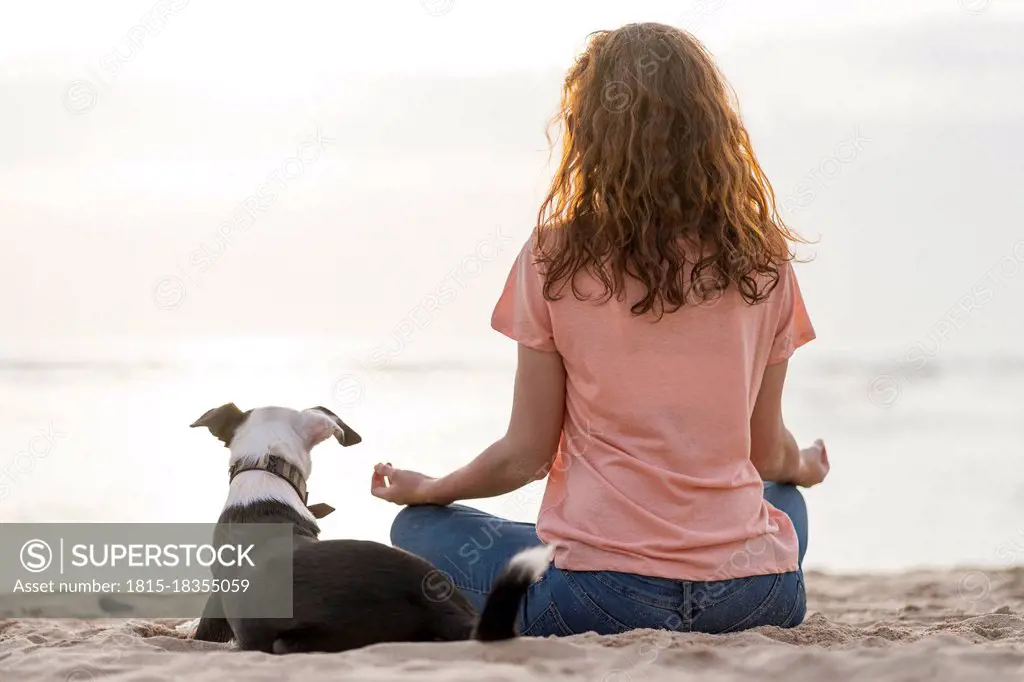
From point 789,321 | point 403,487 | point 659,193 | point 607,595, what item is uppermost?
point 659,193

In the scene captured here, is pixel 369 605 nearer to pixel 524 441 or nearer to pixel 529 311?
pixel 524 441

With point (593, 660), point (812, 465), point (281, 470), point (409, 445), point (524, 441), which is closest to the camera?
point (593, 660)

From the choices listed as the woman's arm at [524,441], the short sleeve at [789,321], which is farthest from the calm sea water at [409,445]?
the short sleeve at [789,321]

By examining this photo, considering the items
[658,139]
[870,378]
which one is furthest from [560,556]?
[870,378]

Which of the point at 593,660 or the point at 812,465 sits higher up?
the point at 812,465

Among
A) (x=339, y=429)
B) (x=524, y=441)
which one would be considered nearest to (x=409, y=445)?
(x=339, y=429)

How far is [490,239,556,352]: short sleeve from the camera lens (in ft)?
9.66

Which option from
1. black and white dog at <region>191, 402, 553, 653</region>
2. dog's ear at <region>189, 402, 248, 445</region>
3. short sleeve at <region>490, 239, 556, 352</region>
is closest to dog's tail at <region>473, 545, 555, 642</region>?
black and white dog at <region>191, 402, 553, 653</region>

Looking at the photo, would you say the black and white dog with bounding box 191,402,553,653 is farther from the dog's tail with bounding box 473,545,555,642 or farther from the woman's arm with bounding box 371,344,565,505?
the woman's arm with bounding box 371,344,565,505

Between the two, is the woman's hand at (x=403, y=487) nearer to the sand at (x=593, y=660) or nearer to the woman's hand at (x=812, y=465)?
the sand at (x=593, y=660)

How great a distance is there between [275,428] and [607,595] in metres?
1.28

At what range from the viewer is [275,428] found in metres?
3.63

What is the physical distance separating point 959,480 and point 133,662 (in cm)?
800

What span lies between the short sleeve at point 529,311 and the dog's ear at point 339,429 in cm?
93
